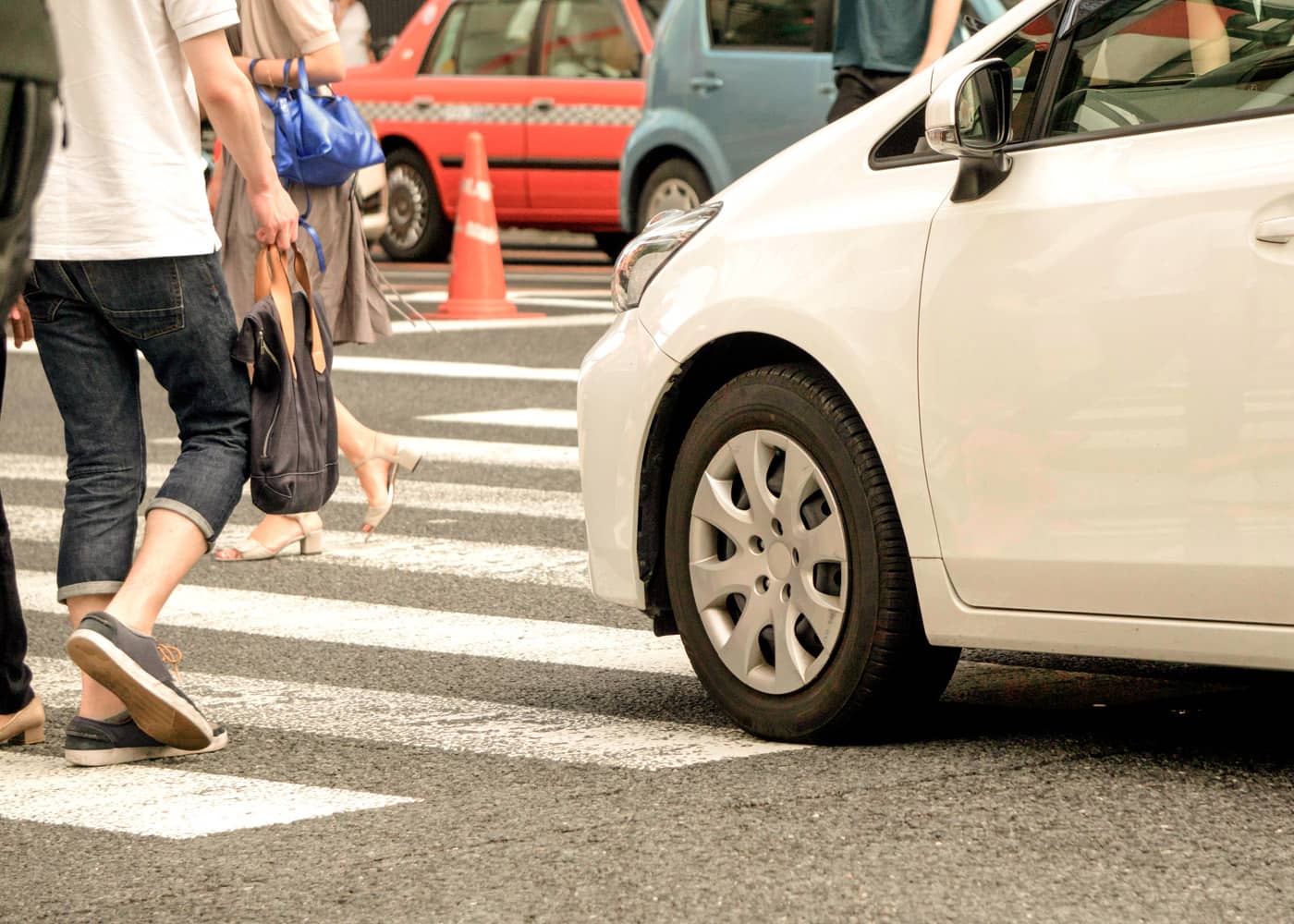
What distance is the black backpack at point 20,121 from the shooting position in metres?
3.04

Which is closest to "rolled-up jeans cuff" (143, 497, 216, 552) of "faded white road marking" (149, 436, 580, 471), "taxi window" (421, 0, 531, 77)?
"faded white road marking" (149, 436, 580, 471)

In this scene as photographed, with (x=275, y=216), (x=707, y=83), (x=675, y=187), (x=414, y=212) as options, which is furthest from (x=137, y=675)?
(x=414, y=212)

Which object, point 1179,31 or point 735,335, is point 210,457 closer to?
point 735,335

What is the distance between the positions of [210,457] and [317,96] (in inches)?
93.8

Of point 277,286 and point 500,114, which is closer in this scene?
point 277,286

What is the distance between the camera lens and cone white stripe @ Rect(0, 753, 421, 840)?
416cm

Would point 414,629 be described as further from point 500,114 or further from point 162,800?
point 500,114

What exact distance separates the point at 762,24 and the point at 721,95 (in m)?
0.48

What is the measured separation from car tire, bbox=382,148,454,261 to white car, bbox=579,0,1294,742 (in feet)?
42.9

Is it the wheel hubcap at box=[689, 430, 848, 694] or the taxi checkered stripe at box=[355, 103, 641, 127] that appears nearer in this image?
the wheel hubcap at box=[689, 430, 848, 694]

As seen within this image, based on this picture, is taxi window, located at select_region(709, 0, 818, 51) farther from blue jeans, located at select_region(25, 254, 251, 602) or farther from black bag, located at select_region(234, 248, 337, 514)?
blue jeans, located at select_region(25, 254, 251, 602)

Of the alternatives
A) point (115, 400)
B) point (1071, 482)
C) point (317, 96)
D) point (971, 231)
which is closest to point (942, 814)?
point (1071, 482)

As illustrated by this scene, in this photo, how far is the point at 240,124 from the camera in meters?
4.72

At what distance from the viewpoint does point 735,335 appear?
15.5 feet
